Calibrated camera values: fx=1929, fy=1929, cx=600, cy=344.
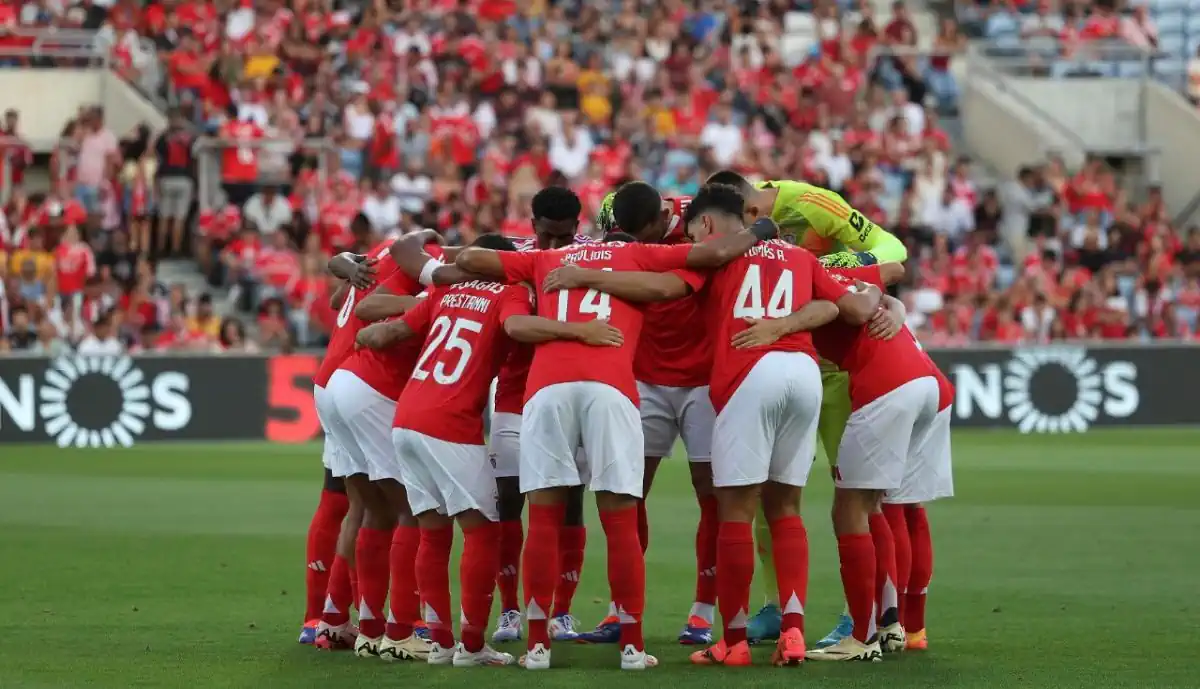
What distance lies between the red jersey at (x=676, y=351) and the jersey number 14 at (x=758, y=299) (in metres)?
0.69

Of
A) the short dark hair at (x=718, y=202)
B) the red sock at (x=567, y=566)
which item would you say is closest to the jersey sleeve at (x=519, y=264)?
the short dark hair at (x=718, y=202)

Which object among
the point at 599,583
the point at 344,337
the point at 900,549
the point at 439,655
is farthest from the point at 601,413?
the point at 599,583

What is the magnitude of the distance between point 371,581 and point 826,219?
115 inches

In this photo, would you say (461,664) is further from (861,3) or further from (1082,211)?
(861,3)

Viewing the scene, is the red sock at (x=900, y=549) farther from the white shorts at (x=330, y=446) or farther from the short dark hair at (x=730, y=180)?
the white shorts at (x=330, y=446)

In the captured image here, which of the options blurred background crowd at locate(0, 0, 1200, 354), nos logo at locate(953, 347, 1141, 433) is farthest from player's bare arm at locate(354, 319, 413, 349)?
nos logo at locate(953, 347, 1141, 433)

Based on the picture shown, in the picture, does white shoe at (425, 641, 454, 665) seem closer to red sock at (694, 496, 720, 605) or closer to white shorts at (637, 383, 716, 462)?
red sock at (694, 496, 720, 605)

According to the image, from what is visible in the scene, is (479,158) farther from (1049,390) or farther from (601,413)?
(601,413)

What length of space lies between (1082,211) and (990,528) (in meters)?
15.2

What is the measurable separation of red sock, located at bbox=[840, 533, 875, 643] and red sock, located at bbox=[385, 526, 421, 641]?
6.10ft

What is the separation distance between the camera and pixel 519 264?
834 centimetres

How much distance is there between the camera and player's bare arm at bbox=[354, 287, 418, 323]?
28.7 feet

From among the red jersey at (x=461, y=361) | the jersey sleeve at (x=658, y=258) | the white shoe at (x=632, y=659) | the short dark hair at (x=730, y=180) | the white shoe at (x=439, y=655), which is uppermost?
the short dark hair at (x=730, y=180)

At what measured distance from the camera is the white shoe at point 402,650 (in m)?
8.34
